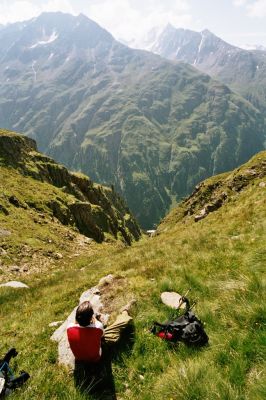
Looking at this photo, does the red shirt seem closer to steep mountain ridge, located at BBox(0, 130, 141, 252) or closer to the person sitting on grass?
the person sitting on grass

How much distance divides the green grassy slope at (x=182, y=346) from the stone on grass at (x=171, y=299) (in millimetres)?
183

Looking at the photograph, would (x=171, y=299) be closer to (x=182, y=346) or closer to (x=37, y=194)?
(x=182, y=346)

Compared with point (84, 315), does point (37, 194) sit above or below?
above

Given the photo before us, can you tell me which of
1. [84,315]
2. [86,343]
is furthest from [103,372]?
[84,315]

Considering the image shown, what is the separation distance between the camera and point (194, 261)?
13.4 metres

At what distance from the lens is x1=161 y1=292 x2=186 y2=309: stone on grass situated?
10472 millimetres

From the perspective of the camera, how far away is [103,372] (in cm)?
845

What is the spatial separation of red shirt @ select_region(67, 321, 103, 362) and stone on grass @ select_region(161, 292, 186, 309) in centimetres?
273

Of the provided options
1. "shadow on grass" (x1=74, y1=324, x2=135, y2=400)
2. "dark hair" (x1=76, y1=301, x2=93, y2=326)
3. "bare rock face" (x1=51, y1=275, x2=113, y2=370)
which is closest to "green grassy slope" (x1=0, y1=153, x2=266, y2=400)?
"shadow on grass" (x1=74, y1=324, x2=135, y2=400)

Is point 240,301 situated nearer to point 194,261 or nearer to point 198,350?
point 198,350

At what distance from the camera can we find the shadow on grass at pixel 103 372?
7824 millimetres

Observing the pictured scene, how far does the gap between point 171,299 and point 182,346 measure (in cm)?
238

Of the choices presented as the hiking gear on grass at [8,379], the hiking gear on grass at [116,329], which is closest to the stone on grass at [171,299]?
the hiking gear on grass at [116,329]

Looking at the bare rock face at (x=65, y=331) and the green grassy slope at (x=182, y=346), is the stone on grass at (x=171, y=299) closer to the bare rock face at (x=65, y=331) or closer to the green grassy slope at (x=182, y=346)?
the green grassy slope at (x=182, y=346)
